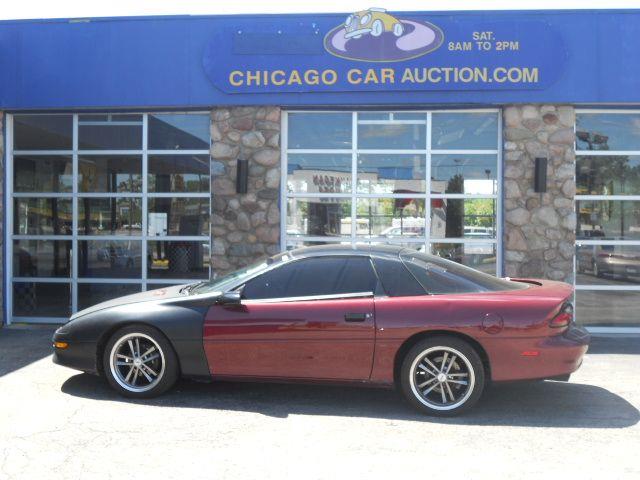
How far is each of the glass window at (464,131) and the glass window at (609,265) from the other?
2111 mm

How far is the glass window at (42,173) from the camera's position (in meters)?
9.57

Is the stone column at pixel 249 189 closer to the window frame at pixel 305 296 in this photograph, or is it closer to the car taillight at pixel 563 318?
the window frame at pixel 305 296

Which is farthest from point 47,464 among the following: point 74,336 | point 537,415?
point 537,415

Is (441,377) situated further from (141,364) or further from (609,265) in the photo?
(609,265)

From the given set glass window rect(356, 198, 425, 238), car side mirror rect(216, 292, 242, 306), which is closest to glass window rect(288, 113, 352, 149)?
glass window rect(356, 198, 425, 238)

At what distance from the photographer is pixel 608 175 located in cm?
894

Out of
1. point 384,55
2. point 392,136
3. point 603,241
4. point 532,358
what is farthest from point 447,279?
point 603,241

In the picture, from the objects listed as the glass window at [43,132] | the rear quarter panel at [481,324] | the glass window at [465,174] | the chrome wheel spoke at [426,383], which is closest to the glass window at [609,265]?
the glass window at [465,174]

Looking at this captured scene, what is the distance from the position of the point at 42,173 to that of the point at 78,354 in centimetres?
510

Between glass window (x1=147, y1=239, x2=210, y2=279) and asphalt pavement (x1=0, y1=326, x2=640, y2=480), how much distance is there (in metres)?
3.16

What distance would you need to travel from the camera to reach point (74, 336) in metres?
5.54

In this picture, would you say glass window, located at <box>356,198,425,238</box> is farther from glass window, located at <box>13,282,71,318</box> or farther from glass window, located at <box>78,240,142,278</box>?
glass window, located at <box>13,282,71,318</box>

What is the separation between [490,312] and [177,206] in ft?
18.8

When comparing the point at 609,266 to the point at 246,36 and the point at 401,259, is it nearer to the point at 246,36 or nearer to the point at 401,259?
the point at 401,259
